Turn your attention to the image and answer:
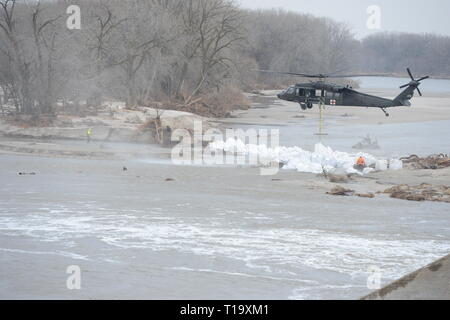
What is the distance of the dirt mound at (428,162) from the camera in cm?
2930

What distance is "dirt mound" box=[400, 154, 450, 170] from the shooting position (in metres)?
29.3

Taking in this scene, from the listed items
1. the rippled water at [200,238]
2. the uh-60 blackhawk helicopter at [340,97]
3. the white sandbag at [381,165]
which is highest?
the uh-60 blackhawk helicopter at [340,97]

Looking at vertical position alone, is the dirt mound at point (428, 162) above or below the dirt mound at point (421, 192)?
above

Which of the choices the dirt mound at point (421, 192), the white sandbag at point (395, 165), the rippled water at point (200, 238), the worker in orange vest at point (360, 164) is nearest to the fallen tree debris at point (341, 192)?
the rippled water at point (200, 238)

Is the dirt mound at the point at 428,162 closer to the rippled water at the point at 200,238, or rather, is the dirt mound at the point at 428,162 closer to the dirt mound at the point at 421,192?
the dirt mound at the point at 421,192

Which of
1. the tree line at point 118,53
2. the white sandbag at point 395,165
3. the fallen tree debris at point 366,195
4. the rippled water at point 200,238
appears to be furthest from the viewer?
the tree line at point 118,53

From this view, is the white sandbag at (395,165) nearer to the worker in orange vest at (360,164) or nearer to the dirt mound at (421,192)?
the worker in orange vest at (360,164)

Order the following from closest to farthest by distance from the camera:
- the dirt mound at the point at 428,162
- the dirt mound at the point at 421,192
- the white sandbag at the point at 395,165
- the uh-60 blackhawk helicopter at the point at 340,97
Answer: the dirt mound at the point at 421,192, the dirt mound at the point at 428,162, the white sandbag at the point at 395,165, the uh-60 blackhawk helicopter at the point at 340,97

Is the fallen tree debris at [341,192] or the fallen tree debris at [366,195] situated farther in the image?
the fallen tree debris at [341,192]

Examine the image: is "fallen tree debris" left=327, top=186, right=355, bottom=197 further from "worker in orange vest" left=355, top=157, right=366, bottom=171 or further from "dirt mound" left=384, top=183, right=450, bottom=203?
"worker in orange vest" left=355, top=157, right=366, bottom=171

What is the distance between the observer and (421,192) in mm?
24562

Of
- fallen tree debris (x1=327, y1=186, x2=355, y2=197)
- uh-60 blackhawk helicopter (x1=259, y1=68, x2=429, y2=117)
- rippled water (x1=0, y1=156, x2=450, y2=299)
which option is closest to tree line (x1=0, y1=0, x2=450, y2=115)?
uh-60 blackhawk helicopter (x1=259, y1=68, x2=429, y2=117)

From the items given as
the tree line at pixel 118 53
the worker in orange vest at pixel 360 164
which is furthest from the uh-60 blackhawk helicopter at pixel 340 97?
the tree line at pixel 118 53

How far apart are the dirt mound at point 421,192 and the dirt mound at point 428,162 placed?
12.3 ft
